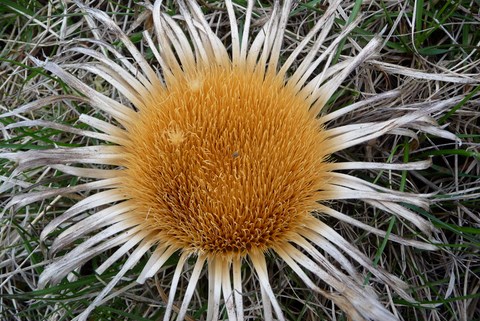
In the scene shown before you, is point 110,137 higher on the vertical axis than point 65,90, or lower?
lower

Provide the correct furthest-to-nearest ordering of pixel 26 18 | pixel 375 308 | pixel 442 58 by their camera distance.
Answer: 1. pixel 26 18
2. pixel 442 58
3. pixel 375 308

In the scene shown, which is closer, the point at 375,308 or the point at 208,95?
the point at 375,308

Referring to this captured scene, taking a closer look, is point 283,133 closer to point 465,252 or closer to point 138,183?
point 138,183

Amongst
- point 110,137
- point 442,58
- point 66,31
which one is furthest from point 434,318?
point 66,31

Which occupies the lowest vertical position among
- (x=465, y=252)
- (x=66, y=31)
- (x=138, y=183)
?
(x=465, y=252)
